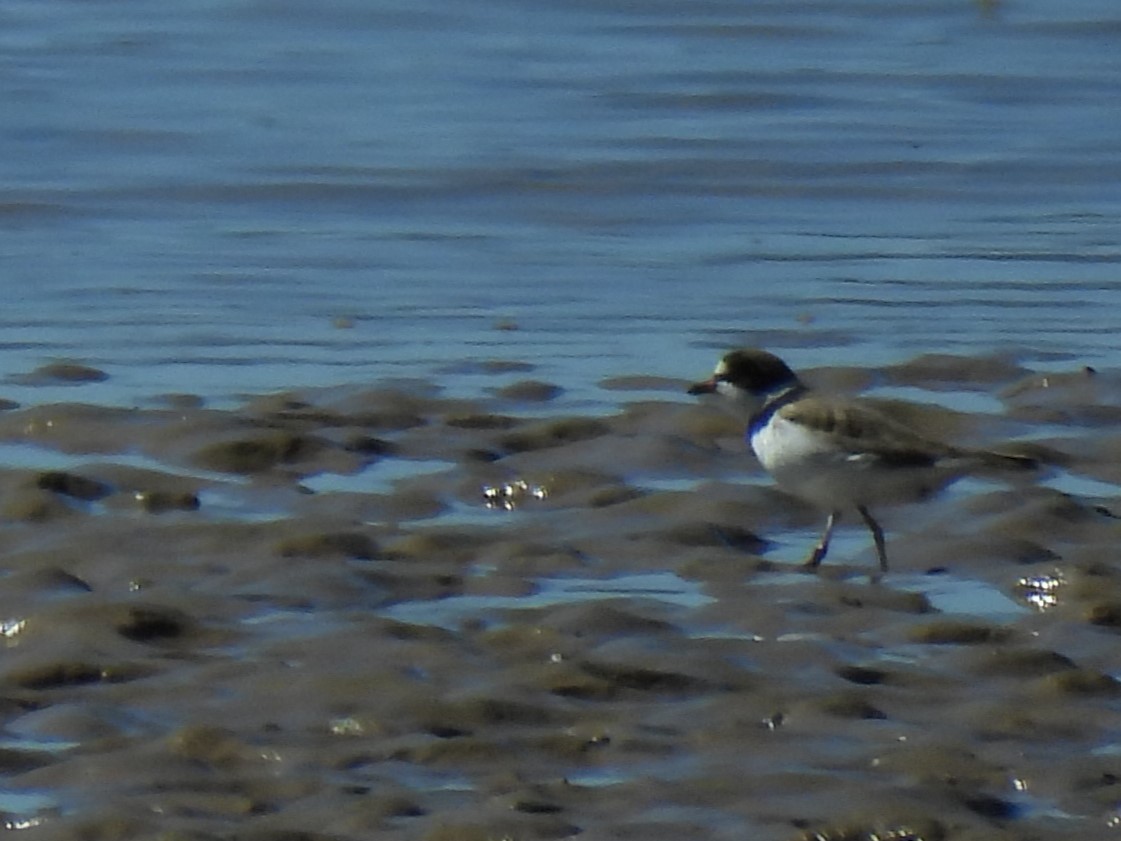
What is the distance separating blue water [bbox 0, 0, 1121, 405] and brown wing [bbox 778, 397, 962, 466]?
172 centimetres

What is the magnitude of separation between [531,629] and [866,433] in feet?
5.31

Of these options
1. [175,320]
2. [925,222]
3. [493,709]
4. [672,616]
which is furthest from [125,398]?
Answer: [925,222]

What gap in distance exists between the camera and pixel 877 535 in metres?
7.98

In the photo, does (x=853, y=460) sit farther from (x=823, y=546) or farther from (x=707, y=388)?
(x=707, y=388)

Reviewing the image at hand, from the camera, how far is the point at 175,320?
1106 centimetres

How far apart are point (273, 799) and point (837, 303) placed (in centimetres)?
619

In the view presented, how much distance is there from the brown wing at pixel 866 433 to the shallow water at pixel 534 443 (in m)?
0.27

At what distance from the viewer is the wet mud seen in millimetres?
5703

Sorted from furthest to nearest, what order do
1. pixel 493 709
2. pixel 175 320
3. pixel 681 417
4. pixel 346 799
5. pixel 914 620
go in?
pixel 175 320
pixel 681 417
pixel 914 620
pixel 493 709
pixel 346 799

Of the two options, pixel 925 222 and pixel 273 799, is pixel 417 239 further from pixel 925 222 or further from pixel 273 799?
pixel 273 799

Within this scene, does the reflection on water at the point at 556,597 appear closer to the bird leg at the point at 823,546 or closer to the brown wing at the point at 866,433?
the bird leg at the point at 823,546

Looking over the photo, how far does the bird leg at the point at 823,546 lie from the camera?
792cm

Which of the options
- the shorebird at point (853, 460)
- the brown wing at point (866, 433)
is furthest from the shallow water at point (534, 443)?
the brown wing at point (866, 433)

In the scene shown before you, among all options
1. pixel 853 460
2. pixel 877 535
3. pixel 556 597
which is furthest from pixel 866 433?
pixel 556 597
